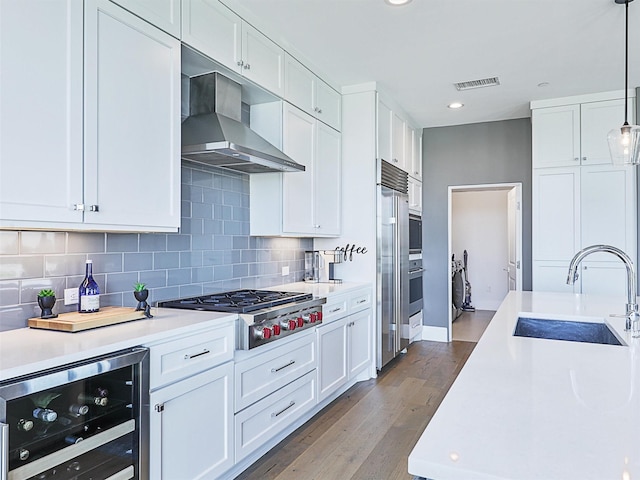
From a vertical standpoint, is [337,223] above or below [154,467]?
above

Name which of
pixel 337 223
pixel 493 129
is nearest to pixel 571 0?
pixel 337 223

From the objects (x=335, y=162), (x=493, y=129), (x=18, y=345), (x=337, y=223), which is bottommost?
(x=18, y=345)

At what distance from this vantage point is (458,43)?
334cm

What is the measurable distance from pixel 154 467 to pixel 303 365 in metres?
1.28

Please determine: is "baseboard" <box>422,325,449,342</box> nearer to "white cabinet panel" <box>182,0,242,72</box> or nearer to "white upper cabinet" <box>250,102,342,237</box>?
"white upper cabinet" <box>250,102,342,237</box>

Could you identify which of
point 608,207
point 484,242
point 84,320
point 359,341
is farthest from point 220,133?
point 484,242

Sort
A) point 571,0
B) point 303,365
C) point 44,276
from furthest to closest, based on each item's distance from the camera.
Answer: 1. point 303,365
2. point 571,0
3. point 44,276

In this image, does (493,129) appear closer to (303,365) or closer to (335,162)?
(335,162)

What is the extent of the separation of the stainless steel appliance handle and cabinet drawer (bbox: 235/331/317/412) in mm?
1118

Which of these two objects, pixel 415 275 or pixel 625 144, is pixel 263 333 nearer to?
pixel 625 144

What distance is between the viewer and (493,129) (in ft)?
17.9

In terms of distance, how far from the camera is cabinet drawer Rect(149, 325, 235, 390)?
1.80 meters

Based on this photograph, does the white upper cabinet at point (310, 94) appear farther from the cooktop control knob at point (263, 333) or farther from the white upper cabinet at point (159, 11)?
the cooktop control knob at point (263, 333)

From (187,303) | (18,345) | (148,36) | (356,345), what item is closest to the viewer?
(18,345)
